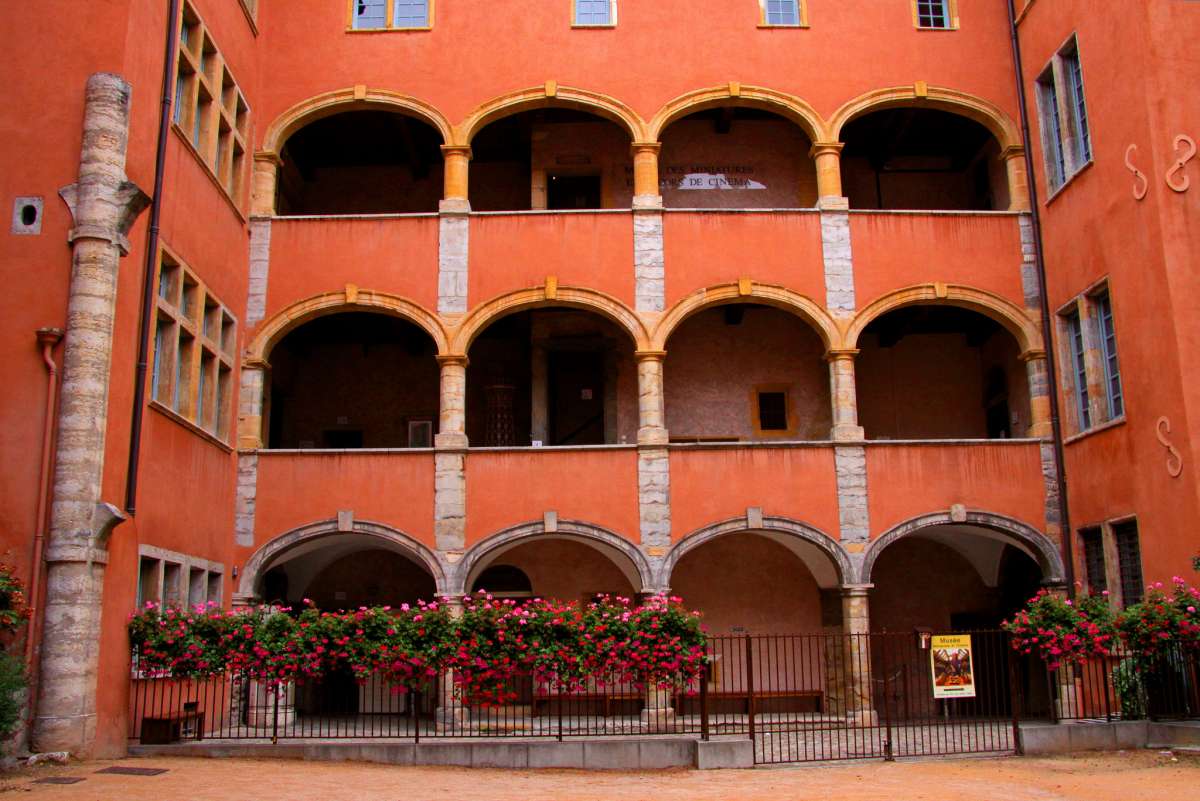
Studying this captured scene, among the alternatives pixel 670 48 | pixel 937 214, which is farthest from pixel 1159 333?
pixel 670 48

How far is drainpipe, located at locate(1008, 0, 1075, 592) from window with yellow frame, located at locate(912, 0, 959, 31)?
0.96m

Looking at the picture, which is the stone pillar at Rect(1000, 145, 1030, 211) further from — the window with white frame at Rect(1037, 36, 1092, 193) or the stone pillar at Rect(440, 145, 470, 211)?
the stone pillar at Rect(440, 145, 470, 211)

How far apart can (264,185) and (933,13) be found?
12346 millimetres

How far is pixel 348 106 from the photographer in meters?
20.9

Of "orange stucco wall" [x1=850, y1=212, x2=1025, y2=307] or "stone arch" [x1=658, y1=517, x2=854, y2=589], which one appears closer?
"stone arch" [x1=658, y1=517, x2=854, y2=589]

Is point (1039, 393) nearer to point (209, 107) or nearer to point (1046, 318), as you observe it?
point (1046, 318)

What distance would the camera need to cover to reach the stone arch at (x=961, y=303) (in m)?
20.0

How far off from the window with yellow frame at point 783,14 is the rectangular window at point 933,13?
2160 mm

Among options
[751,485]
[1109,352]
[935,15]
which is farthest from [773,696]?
[935,15]

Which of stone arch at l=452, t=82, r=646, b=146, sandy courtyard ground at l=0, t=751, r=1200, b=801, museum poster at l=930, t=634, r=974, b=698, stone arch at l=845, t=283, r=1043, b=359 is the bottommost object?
sandy courtyard ground at l=0, t=751, r=1200, b=801

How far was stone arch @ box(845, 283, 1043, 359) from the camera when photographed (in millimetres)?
19969

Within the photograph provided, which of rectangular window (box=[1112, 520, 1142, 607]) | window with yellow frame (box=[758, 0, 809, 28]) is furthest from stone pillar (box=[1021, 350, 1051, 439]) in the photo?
window with yellow frame (box=[758, 0, 809, 28])

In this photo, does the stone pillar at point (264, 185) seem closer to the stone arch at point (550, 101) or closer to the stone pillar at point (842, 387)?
the stone arch at point (550, 101)

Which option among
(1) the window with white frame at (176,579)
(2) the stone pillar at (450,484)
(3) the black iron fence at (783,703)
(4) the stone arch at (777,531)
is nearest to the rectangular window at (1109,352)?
(3) the black iron fence at (783,703)
